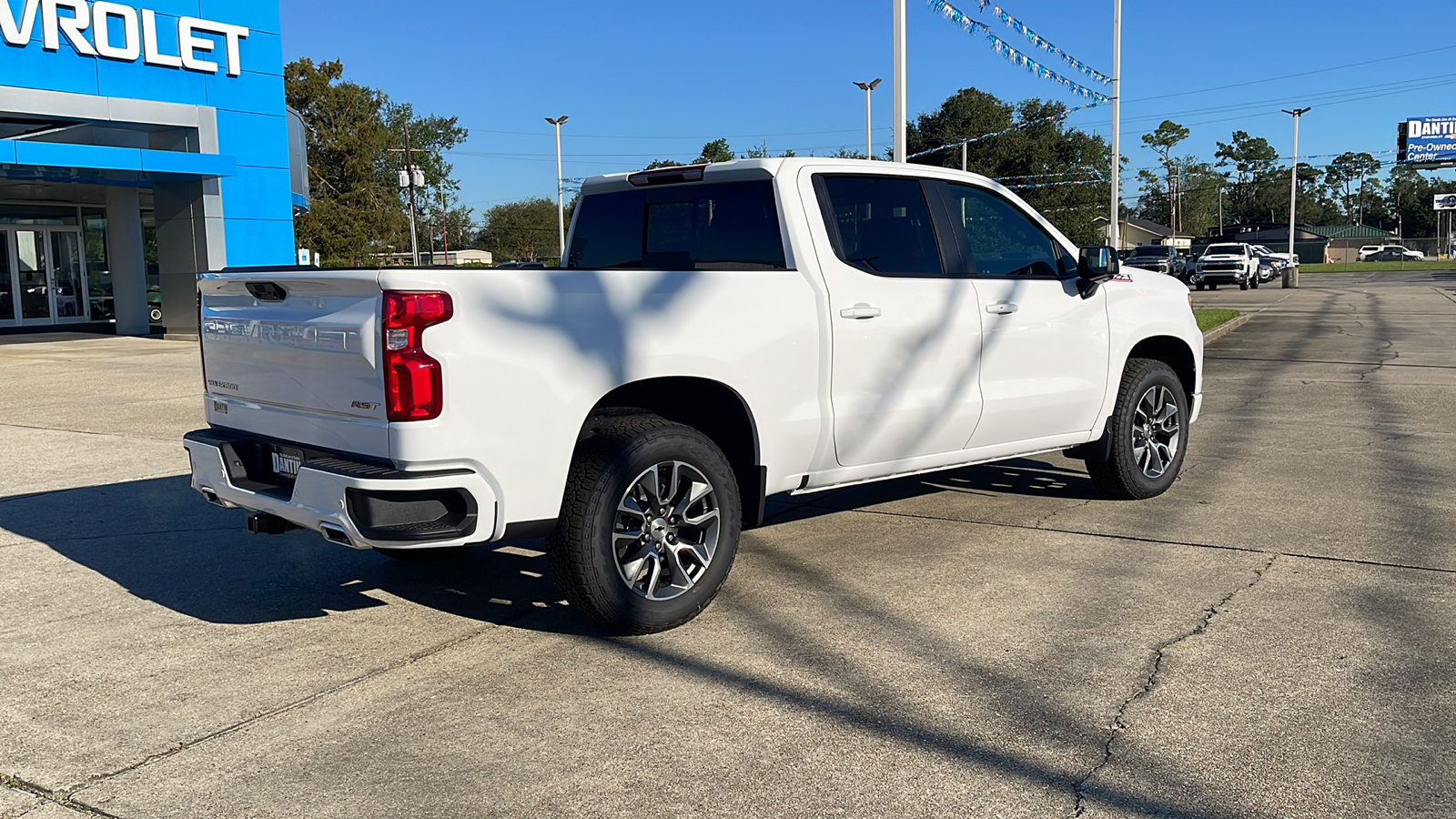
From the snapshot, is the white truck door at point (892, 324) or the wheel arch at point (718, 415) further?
the white truck door at point (892, 324)

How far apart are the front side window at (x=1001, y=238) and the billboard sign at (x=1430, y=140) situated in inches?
3025

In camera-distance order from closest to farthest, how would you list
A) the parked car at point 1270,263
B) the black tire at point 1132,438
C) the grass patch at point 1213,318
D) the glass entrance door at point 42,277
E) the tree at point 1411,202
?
1. the black tire at point 1132,438
2. the grass patch at point 1213,318
3. the glass entrance door at point 42,277
4. the parked car at point 1270,263
5. the tree at point 1411,202

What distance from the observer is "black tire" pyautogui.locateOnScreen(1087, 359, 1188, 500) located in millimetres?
7043

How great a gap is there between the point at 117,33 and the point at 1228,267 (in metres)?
37.9

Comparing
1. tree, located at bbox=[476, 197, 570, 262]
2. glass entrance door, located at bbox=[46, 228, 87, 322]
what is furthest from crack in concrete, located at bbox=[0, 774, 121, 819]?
tree, located at bbox=[476, 197, 570, 262]

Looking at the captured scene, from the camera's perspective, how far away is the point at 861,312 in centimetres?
551

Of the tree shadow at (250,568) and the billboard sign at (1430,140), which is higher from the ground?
the billboard sign at (1430,140)

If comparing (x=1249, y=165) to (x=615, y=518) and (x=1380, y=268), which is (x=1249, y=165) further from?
(x=615, y=518)

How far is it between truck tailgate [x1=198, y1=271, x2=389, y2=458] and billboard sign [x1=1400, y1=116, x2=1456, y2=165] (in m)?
80.3

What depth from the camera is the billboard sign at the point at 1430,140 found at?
7188 centimetres

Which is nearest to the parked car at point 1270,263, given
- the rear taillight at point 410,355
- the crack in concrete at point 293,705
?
the crack in concrete at point 293,705

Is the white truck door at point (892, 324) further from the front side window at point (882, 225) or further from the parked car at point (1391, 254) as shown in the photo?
the parked car at point (1391, 254)

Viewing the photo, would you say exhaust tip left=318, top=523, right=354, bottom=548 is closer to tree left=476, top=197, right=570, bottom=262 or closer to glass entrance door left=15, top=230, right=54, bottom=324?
glass entrance door left=15, top=230, right=54, bottom=324

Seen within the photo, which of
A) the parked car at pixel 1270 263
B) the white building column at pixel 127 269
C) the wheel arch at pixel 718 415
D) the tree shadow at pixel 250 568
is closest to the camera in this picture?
the wheel arch at pixel 718 415
